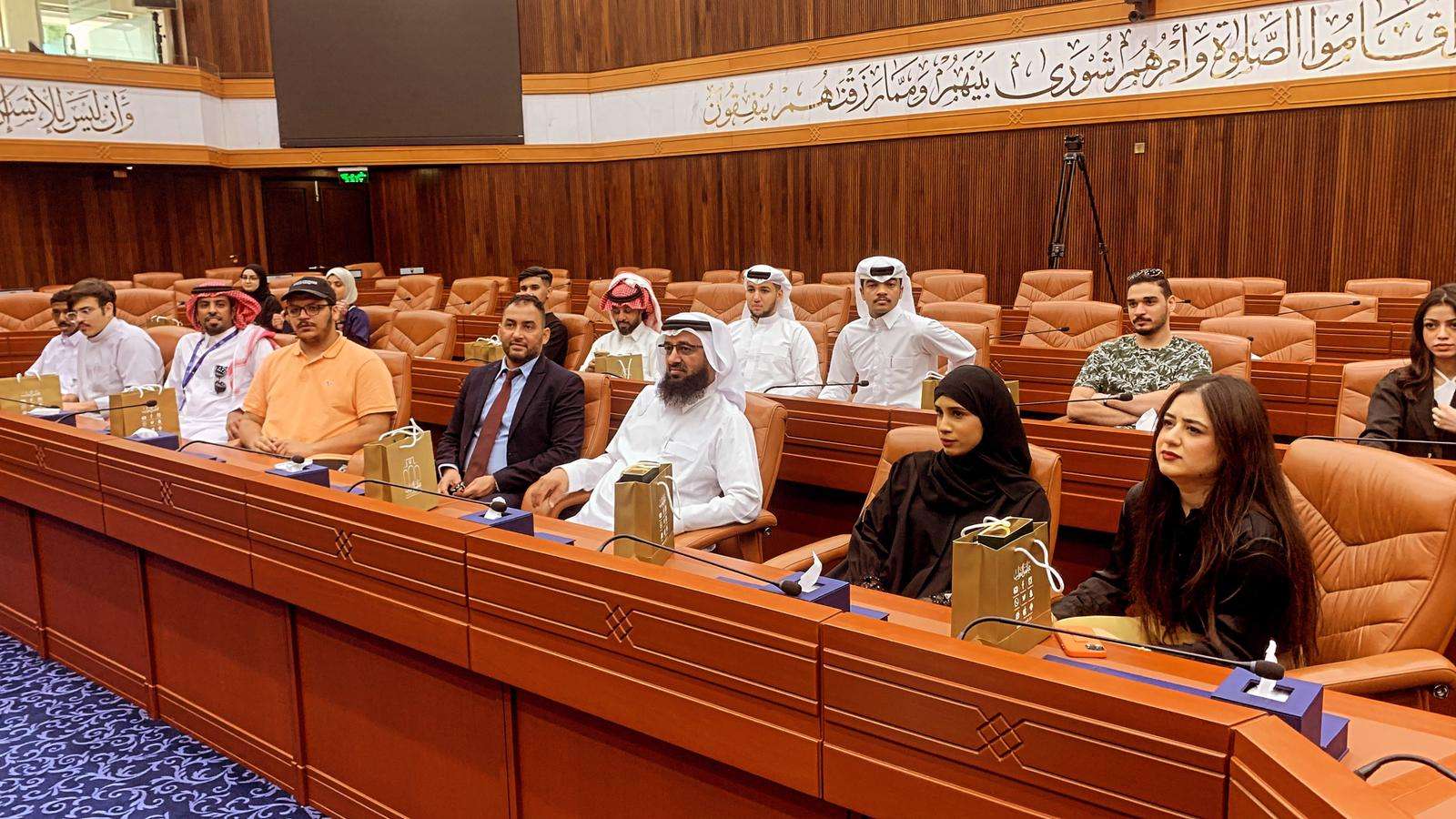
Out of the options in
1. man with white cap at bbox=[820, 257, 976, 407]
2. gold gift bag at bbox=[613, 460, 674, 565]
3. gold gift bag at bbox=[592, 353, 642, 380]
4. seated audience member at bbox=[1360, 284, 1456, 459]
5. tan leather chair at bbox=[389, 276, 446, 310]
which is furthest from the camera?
tan leather chair at bbox=[389, 276, 446, 310]

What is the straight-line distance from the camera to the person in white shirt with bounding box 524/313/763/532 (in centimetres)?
325

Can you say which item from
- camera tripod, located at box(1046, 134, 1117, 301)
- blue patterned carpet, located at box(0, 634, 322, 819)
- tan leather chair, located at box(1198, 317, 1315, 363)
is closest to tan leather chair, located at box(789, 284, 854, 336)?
tan leather chair, located at box(1198, 317, 1315, 363)

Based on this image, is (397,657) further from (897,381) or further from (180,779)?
(897,381)

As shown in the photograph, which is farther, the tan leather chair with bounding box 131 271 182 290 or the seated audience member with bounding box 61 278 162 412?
the tan leather chair with bounding box 131 271 182 290

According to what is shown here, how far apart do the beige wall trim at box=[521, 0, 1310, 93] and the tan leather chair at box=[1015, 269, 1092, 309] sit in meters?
2.97

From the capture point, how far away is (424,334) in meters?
6.11

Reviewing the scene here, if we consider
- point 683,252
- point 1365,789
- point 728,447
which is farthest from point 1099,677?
point 683,252

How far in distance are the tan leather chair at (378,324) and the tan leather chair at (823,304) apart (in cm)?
275

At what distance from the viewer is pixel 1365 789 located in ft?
3.43

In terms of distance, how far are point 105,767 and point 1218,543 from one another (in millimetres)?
2921

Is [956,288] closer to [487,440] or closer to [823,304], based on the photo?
[823,304]

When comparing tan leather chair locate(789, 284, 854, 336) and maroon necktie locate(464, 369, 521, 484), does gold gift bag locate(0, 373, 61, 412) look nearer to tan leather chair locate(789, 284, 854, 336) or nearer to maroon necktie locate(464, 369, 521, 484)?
maroon necktie locate(464, 369, 521, 484)

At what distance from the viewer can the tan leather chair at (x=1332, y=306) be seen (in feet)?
22.3

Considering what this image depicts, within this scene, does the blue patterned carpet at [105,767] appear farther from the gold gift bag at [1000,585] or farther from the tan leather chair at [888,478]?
the gold gift bag at [1000,585]
